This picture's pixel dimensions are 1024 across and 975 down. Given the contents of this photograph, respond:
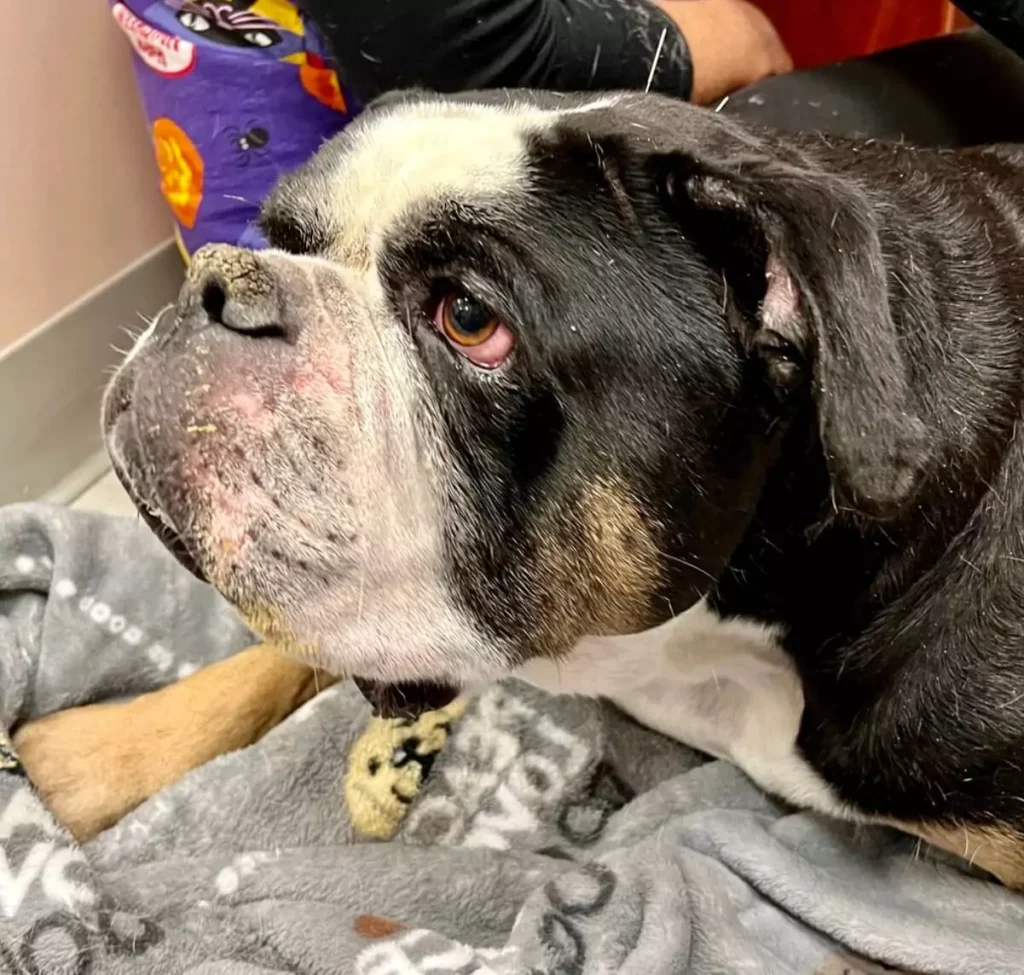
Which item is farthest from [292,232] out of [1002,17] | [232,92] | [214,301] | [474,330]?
[1002,17]

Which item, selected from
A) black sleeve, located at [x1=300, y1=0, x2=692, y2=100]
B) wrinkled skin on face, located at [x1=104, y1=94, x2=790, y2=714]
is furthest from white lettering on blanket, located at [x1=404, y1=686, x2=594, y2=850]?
black sleeve, located at [x1=300, y1=0, x2=692, y2=100]

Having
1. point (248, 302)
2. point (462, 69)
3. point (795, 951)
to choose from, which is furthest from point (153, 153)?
point (795, 951)

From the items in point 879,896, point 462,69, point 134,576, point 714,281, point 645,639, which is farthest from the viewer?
point 134,576

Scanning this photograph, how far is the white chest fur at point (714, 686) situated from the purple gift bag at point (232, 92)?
1011mm

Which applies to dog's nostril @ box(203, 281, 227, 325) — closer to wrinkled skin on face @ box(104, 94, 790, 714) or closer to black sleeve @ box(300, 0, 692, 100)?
wrinkled skin on face @ box(104, 94, 790, 714)

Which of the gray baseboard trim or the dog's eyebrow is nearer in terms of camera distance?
the dog's eyebrow

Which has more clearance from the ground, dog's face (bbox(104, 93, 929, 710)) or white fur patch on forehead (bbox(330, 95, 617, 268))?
white fur patch on forehead (bbox(330, 95, 617, 268))

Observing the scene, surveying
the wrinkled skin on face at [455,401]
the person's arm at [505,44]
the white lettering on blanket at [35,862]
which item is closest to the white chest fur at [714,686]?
the wrinkled skin on face at [455,401]

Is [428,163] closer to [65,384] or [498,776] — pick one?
[498,776]

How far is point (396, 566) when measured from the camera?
3.52 ft

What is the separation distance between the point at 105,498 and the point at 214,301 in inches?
49.5

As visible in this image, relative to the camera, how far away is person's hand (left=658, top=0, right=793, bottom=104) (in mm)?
1993

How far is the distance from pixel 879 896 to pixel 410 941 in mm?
523

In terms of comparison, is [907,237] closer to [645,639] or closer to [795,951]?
[645,639]
